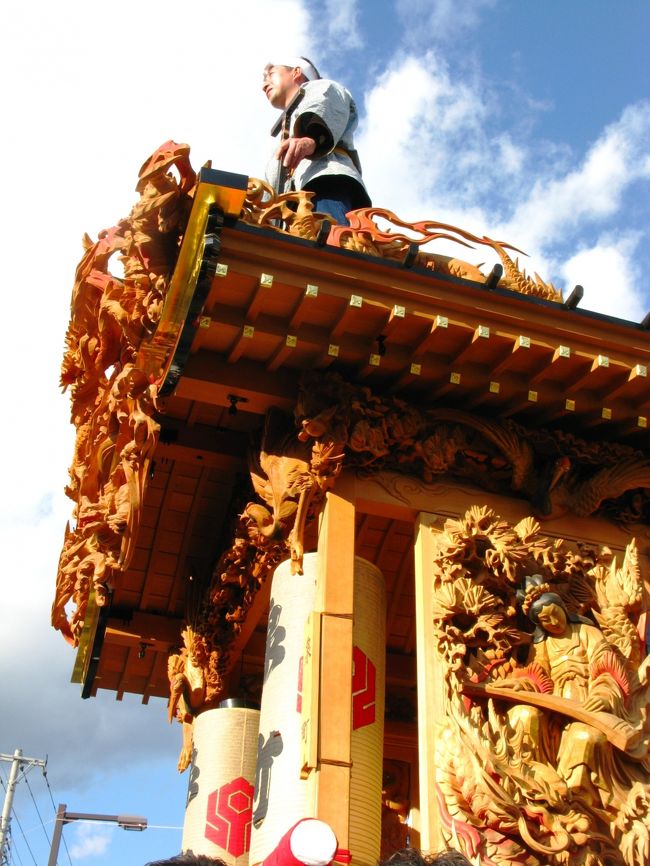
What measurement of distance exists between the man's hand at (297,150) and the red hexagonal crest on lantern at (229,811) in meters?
6.25

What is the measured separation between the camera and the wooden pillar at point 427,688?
6121 millimetres

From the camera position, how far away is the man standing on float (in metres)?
10.8

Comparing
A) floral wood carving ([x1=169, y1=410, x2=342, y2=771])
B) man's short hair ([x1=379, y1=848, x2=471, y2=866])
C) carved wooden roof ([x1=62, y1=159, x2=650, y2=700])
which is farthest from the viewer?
floral wood carving ([x1=169, y1=410, x2=342, y2=771])

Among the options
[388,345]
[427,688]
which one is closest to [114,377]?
[388,345]

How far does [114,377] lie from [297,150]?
3667 mm

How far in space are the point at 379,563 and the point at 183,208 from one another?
417 cm

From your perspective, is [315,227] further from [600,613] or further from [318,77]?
[318,77]

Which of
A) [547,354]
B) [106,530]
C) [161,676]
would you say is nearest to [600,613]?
[547,354]

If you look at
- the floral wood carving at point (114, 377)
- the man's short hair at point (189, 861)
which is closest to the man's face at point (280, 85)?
the floral wood carving at point (114, 377)

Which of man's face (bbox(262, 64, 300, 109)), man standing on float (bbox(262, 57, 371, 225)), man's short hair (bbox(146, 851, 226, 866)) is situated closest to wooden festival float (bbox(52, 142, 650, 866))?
man standing on float (bbox(262, 57, 371, 225))

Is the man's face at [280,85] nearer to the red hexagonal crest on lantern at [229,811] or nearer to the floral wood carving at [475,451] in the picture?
the floral wood carving at [475,451]

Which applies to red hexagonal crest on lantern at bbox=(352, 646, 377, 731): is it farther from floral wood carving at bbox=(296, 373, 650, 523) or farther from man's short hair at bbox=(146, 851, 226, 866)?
man's short hair at bbox=(146, 851, 226, 866)

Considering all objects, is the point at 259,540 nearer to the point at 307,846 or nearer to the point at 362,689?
the point at 362,689

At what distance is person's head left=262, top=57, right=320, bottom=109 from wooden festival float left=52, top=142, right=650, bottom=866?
4.74 m
